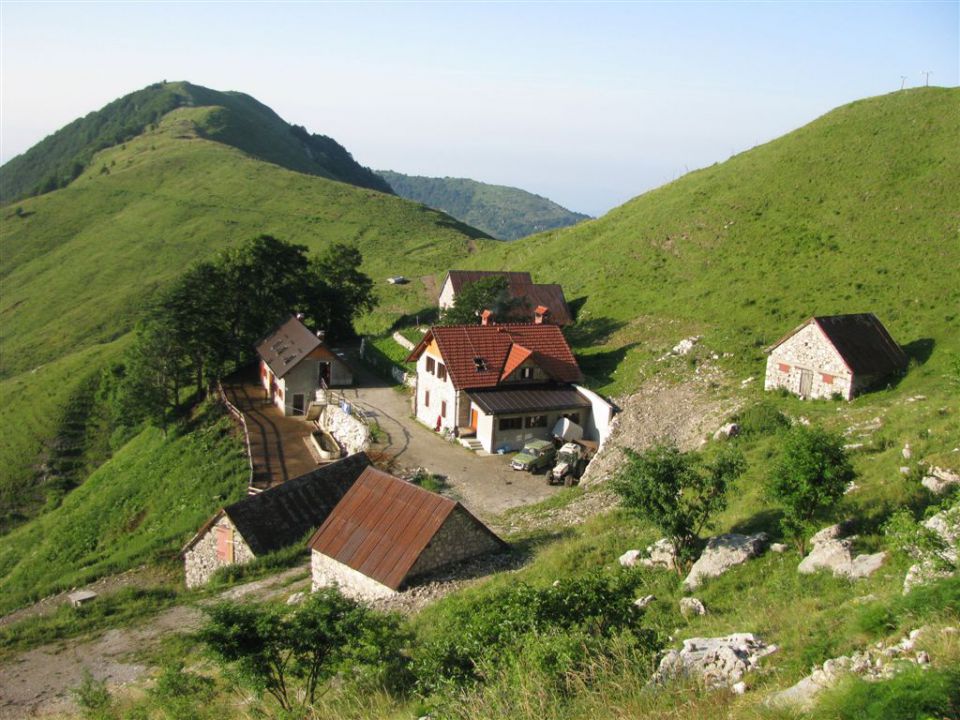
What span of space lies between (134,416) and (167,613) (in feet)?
96.2

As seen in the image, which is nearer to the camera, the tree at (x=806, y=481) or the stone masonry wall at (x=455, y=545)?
the tree at (x=806, y=481)

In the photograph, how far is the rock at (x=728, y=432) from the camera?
A: 31578 millimetres

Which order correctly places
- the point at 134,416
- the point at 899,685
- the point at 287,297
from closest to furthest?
1. the point at 899,685
2. the point at 134,416
3. the point at 287,297

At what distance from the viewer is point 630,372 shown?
146 ft

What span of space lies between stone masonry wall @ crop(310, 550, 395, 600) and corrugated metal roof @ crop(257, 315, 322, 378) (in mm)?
27037

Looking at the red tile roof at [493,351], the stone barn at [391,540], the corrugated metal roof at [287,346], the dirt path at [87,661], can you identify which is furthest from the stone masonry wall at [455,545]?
the corrugated metal roof at [287,346]

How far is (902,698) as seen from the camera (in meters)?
7.09

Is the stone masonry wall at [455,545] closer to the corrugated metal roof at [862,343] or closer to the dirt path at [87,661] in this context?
the dirt path at [87,661]

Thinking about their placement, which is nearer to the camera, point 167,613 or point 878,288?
point 167,613

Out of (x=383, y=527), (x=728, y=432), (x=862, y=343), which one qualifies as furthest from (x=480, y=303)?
(x=383, y=527)

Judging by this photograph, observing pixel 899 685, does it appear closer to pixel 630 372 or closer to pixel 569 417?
pixel 569 417

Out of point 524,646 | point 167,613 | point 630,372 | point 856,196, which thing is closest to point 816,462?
point 524,646

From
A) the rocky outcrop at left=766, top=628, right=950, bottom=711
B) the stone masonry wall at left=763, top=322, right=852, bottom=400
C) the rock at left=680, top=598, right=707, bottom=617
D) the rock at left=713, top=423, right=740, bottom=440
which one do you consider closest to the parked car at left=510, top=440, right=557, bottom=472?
the rock at left=713, top=423, right=740, bottom=440

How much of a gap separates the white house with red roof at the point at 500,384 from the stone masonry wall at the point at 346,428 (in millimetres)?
4220
